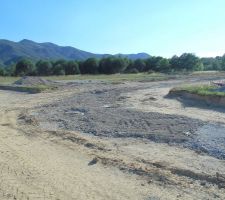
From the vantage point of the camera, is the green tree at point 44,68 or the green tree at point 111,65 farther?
the green tree at point 111,65

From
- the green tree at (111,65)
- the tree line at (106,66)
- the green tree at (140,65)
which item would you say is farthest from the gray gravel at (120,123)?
the green tree at (140,65)

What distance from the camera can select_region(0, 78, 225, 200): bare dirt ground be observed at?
10.7 m

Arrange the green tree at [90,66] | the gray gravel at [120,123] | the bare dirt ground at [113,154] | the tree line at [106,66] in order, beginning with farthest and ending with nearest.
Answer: the green tree at [90,66], the tree line at [106,66], the gray gravel at [120,123], the bare dirt ground at [113,154]

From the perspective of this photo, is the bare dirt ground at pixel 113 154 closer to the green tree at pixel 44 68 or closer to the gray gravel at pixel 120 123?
the gray gravel at pixel 120 123

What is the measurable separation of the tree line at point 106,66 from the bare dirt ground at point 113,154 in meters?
57.1

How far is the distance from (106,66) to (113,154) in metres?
69.1

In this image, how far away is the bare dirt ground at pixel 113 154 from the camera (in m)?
10.7

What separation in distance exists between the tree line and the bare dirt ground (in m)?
57.1

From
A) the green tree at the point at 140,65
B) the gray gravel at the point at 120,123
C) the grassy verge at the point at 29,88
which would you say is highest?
the gray gravel at the point at 120,123

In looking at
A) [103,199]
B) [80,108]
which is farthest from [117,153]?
[80,108]

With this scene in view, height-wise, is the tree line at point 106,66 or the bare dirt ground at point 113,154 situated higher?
the bare dirt ground at point 113,154

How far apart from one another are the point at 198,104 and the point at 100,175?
16.3 metres

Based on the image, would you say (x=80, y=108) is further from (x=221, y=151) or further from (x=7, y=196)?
(x=7, y=196)

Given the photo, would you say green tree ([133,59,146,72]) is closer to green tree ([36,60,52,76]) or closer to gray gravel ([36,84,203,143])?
green tree ([36,60,52,76])
